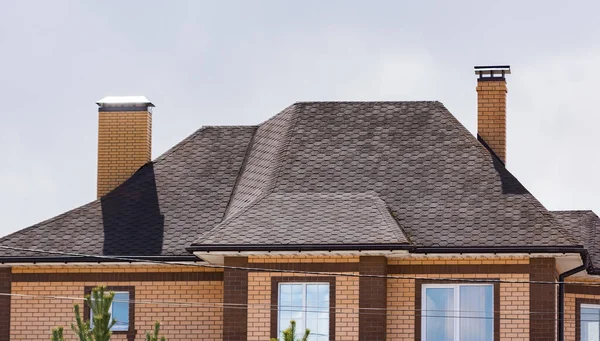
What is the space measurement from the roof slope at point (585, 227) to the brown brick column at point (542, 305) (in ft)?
13.7

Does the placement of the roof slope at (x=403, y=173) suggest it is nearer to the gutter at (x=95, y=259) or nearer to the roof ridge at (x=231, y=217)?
the roof ridge at (x=231, y=217)

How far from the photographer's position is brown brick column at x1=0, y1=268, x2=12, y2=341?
3412cm

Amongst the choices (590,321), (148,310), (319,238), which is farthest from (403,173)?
(148,310)

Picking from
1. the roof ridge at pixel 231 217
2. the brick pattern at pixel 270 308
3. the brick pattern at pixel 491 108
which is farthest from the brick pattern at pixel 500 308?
the brick pattern at pixel 491 108

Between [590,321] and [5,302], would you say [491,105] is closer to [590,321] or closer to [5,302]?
[590,321]

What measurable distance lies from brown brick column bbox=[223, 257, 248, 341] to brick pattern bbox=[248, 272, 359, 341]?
11 centimetres

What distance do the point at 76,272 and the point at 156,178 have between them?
3659mm

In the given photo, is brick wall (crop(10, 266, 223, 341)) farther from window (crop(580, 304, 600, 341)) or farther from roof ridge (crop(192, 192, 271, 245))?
window (crop(580, 304, 600, 341))

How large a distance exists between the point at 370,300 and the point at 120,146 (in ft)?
28.7

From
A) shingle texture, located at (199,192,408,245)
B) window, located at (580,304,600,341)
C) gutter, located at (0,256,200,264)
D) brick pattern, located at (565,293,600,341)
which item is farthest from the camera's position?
window, located at (580,304,600,341)

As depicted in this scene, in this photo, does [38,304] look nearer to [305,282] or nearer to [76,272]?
[76,272]

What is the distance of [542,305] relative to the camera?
3184cm

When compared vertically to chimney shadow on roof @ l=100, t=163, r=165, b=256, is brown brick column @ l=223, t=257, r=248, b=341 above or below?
below

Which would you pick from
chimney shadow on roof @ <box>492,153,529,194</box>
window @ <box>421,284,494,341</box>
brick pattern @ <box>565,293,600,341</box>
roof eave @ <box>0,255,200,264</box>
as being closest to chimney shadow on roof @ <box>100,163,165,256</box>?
roof eave @ <box>0,255,200,264</box>
